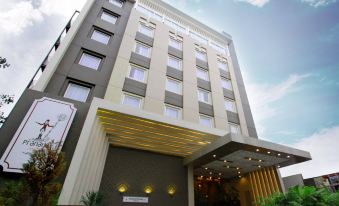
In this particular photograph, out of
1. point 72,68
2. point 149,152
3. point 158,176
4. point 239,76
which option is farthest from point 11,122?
point 239,76

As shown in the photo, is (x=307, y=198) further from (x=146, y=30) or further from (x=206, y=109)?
(x=146, y=30)

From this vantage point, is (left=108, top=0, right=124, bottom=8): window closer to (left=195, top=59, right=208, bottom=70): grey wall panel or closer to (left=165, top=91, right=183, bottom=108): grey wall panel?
(left=195, top=59, right=208, bottom=70): grey wall panel

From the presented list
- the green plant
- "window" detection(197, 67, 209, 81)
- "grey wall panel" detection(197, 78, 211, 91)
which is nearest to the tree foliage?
the green plant

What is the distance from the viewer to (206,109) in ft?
50.2

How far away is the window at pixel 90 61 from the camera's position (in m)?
12.9

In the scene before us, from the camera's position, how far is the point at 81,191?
7875 millimetres

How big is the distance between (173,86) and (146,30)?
Answer: 6226mm

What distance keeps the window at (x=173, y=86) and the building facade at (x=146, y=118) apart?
0.09m

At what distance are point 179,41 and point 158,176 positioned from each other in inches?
504

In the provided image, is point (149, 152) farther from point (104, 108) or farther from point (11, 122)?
point (11, 122)

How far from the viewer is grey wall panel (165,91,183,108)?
13.9m

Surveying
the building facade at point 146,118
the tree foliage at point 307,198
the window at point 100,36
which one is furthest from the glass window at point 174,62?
the tree foliage at point 307,198

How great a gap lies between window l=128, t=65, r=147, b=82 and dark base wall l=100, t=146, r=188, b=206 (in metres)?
5.06

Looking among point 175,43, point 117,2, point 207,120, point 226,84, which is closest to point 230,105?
point 226,84
